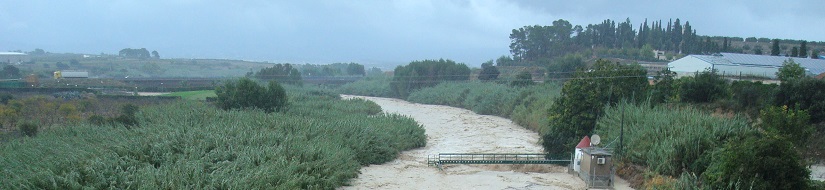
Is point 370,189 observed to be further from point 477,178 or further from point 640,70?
point 640,70

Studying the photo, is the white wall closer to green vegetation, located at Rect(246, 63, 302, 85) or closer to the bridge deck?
the bridge deck

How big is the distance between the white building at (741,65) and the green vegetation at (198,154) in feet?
79.0

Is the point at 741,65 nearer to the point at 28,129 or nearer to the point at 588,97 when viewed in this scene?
the point at 588,97

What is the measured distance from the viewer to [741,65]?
43406mm

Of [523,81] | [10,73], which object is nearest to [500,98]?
[523,81]

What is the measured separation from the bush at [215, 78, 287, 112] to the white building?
1003 inches

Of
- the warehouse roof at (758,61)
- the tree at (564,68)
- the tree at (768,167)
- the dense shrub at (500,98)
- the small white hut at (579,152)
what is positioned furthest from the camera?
the tree at (564,68)

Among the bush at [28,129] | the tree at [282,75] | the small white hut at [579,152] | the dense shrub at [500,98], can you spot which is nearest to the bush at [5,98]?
the bush at [28,129]

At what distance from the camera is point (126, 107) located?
34.2 metres

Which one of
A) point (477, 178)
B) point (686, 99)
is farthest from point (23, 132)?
point (686, 99)

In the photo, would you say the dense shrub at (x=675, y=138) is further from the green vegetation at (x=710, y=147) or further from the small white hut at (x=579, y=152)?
the small white hut at (x=579, y=152)

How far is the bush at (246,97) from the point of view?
127 ft

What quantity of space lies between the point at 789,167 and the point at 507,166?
1115cm

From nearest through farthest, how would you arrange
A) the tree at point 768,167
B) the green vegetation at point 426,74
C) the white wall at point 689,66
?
the tree at point 768,167 → the white wall at point 689,66 → the green vegetation at point 426,74
